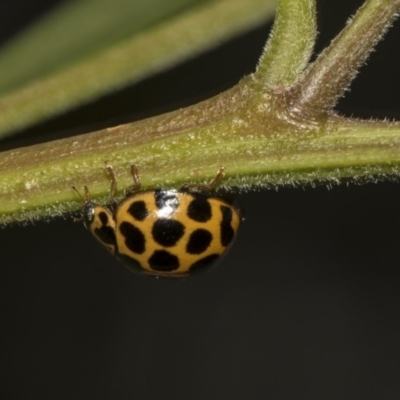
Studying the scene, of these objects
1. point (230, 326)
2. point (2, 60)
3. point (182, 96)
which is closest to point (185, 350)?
point (230, 326)

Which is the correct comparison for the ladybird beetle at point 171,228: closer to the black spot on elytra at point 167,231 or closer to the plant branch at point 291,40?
the black spot on elytra at point 167,231

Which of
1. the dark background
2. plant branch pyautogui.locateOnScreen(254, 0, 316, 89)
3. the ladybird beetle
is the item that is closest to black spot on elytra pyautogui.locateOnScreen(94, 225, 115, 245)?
the ladybird beetle

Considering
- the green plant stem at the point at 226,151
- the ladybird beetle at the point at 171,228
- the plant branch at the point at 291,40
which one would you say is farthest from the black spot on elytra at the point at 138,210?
the plant branch at the point at 291,40

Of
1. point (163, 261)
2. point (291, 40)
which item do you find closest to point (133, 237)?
point (163, 261)

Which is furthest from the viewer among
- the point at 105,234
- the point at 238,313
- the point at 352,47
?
the point at 238,313

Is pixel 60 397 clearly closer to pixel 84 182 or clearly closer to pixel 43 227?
pixel 43 227

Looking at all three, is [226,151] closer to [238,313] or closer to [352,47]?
[352,47]
